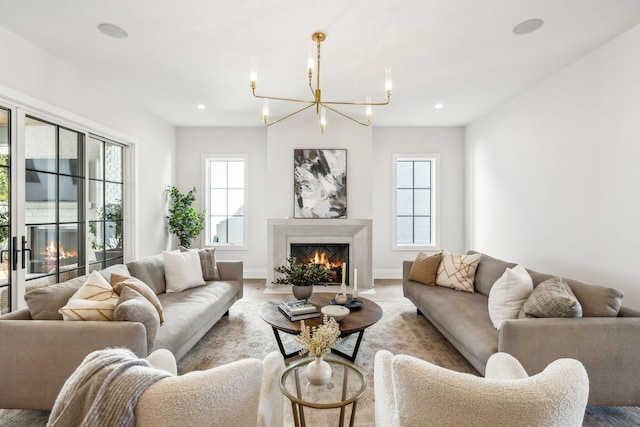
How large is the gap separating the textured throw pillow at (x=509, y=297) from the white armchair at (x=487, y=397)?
1533mm

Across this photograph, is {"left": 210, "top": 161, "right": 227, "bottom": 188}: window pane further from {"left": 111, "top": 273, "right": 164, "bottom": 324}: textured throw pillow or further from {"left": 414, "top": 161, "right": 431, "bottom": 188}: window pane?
{"left": 111, "top": 273, "right": 164, "bottom": 324}: textured throw pillow

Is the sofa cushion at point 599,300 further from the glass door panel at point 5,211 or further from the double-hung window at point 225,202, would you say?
the double-hung window at point 225,202

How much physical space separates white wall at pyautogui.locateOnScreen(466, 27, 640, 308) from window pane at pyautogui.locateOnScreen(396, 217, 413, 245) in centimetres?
148

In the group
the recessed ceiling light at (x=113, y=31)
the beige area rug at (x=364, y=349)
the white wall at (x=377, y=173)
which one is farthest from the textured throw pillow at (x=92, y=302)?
the white wall at (x=377, y=173)

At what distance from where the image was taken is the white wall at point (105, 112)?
2723 millimetres

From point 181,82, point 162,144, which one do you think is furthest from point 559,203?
point 162,144

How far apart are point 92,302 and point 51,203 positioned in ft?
5.83

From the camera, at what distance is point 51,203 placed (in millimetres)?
3146

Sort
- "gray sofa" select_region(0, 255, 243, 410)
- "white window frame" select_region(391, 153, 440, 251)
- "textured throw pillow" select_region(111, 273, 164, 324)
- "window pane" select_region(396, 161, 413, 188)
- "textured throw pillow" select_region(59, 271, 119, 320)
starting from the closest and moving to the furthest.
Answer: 1. "gray sofa" select_region(0, 255, 243, 410)
2. "textured throw pillow" select_region(59, 271, 119, 320)
3. "textured throw pillow" select_region(111, 273, 164, 324)
4. "white window frame" select_region(391, 153, 440, 251)
5. "window pane" select_region(396, 161, 413, 188)

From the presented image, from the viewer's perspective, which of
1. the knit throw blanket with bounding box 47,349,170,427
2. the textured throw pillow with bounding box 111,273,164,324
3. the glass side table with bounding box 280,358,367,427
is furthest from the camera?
the textured throw pillow with bounding box 111,273,164,324

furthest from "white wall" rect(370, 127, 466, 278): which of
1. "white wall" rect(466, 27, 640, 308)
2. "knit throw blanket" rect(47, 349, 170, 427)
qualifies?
"knit throw blanket" rect(47, 349, 170, 427)

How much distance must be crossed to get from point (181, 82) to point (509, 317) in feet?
13.1

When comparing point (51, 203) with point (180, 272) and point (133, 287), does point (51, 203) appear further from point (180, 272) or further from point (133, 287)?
point (133, 287)

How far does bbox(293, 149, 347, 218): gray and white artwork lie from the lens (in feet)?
17.5
